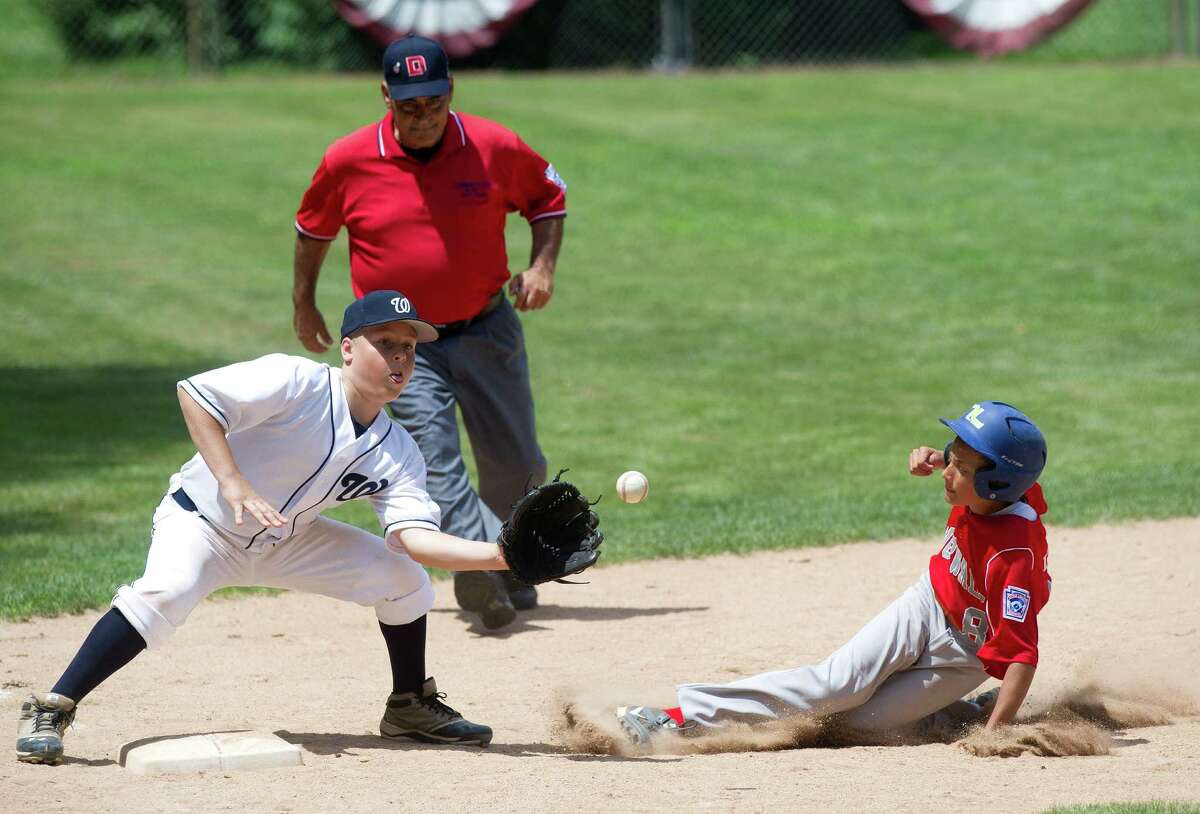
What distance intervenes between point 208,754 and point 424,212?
274 centimetres

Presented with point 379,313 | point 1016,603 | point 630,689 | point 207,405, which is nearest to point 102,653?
point 207,405

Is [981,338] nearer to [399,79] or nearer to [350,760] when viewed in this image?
[399,79]

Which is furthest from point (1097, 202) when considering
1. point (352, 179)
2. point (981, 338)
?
point (352, 179)

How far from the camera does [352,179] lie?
6.98 m

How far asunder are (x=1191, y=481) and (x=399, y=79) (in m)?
5.63

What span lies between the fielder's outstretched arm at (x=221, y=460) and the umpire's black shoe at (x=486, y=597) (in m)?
2.22

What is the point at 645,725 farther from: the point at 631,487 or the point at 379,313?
the point at 379,313

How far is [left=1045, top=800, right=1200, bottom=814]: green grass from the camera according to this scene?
14.6 ft

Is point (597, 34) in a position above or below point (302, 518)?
above

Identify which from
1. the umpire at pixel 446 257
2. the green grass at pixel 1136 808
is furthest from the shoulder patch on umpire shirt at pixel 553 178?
the green grass at pixel 1136 808

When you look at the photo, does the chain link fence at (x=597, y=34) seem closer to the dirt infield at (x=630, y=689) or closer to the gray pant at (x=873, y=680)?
the dirt infield at (x=630, y=689)

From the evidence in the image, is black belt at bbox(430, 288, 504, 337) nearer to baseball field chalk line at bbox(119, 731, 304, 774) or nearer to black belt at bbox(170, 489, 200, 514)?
black belt at bbox(170, 489, 200, 514)

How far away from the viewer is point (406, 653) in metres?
5.49

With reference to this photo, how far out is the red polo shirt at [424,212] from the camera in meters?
6.89
